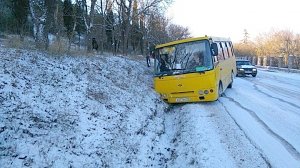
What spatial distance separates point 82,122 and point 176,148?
7.31 feet

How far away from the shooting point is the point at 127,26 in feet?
113

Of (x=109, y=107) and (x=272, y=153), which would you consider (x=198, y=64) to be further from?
(x=272, y=153)

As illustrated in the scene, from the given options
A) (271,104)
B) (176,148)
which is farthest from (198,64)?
(176,148)

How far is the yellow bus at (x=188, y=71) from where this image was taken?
558 inches

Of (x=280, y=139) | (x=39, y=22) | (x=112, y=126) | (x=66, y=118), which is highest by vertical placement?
(x=39, y=22)

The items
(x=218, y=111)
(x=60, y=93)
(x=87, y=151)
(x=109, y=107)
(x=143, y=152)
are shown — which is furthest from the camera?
(x=218, y=111)

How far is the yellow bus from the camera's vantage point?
46.5ft

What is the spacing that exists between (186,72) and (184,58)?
23.5 inches

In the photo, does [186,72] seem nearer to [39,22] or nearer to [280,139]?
[280,139]

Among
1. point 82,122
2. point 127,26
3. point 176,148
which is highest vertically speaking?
point 127,26

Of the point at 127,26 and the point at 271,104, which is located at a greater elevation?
the point at 127,26

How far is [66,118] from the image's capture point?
27.8ft

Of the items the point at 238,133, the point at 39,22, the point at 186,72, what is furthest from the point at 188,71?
the point at 39,22

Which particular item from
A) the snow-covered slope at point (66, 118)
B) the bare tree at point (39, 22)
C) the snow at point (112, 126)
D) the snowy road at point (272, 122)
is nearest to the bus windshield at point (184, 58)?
the snow at point (112, 126)
